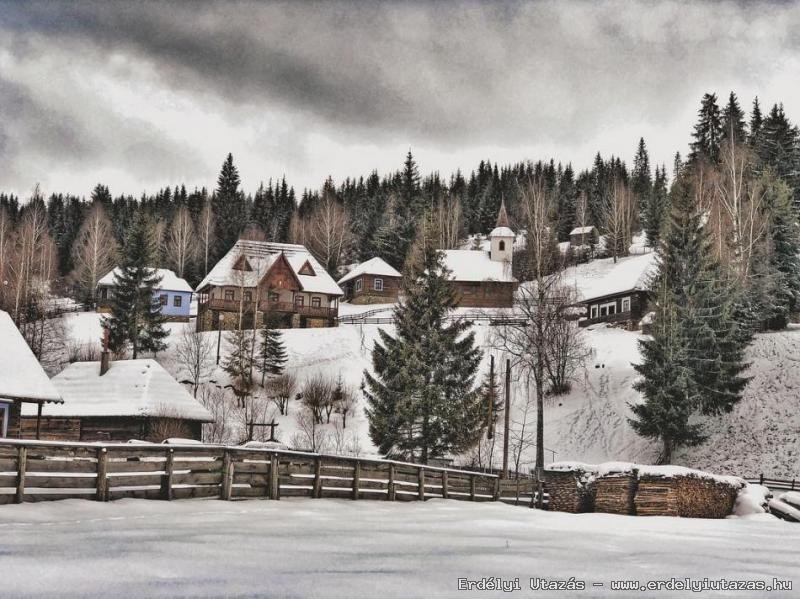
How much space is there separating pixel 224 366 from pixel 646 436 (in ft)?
104

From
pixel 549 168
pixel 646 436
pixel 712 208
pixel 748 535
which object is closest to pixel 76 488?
pixel 748 535

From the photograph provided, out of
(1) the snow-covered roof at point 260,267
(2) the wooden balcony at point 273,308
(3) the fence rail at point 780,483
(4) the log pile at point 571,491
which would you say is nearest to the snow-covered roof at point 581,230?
(1) the snow-covered roof at point 260,267

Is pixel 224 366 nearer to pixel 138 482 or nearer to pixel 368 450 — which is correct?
pixel 368 450

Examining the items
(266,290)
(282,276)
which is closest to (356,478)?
(266,290)

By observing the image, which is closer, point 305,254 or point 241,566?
point 241,566

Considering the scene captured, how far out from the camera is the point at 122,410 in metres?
36.8

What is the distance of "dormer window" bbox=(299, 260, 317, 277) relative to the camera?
76562mm

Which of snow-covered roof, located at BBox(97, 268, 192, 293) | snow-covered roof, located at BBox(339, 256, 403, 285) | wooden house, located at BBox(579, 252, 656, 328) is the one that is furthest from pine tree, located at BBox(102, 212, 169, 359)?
wooden house, located at BBox(579, 252, 656, 328)

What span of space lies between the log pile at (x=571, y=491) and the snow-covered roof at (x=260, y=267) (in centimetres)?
4821

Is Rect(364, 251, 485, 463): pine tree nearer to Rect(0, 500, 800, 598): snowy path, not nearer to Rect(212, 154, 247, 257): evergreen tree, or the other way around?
Rect(0, 500, 800, 598): snowy path

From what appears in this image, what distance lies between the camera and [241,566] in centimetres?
730

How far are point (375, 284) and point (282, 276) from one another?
16453 millimetres

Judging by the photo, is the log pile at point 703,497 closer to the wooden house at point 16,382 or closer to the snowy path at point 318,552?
the snowy path at point 318,552

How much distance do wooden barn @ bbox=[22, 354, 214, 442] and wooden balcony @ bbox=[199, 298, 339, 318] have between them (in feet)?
100
